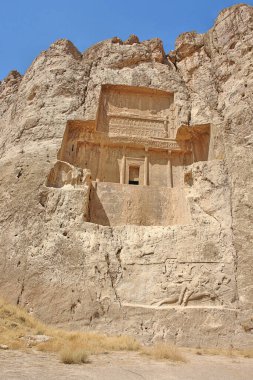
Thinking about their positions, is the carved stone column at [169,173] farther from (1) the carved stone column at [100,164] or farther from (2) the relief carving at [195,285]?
(2) the relief carving at [195,285]

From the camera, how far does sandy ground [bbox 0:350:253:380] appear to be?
5.14 meters

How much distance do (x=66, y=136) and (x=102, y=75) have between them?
3952mm

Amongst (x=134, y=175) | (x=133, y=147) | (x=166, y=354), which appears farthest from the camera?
(x=133, y=147)

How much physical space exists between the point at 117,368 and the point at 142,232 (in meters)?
6.07

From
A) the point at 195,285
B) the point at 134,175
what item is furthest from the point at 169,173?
the point at 195,285

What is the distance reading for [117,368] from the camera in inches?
238

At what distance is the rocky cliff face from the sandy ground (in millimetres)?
2556

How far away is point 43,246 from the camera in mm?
11359

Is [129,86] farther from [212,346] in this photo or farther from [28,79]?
[212,346]

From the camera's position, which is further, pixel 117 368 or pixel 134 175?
pixel 134 175

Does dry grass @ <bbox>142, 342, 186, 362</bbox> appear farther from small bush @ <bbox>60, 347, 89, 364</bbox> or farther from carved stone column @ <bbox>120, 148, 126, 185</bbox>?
carved stone column @ <bbox>120, 148, 126, 185</bbox>

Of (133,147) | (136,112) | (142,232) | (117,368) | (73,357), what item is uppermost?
(136,112)

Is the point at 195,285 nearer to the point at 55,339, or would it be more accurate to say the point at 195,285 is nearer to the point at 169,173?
the point at 55,339

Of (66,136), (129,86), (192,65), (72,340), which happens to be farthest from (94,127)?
(72,340)
